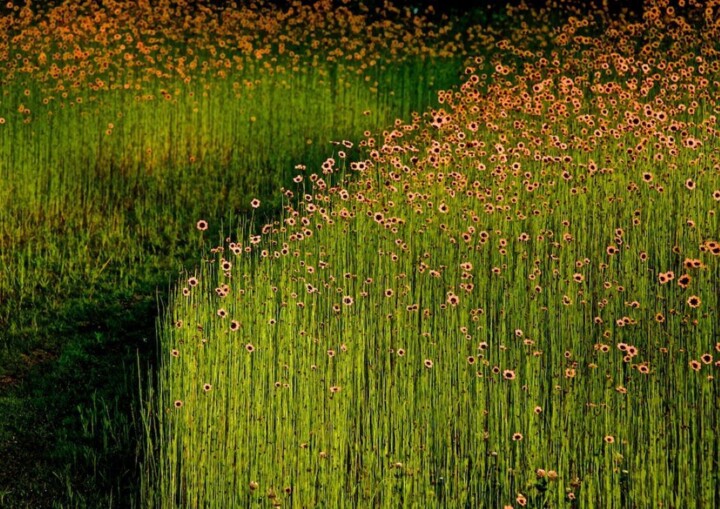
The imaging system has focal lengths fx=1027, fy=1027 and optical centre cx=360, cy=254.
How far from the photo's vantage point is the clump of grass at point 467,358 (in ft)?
14.9

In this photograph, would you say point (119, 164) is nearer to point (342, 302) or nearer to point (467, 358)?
point (342, 302)

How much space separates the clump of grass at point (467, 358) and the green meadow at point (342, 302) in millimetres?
26

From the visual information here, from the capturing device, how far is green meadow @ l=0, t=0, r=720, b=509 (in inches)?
184

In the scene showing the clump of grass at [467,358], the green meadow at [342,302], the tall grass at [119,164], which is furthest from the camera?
the tall grass at [119,164]

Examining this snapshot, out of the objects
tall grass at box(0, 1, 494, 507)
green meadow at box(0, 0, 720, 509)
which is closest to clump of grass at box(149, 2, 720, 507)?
green meadow at box(0, 0, 720, 509)

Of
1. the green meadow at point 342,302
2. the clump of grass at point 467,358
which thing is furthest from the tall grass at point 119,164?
the clump of grass at point 467,358

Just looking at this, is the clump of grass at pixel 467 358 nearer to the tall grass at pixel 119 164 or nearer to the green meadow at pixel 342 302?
the green meadow at pixel 342 302

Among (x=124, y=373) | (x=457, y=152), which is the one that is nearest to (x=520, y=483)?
(x=124, y=373)

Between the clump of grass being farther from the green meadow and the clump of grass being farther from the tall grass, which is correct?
the tall grass

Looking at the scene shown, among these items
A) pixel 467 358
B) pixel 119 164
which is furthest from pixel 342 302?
pixel 119 164

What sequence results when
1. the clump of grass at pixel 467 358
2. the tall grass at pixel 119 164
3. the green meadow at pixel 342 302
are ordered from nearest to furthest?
the clump of grass at pixel 467 358, the green meadow at pixel 342 302, the tall grass at pixel 119 164

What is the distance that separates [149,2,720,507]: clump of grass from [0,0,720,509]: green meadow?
26 mm

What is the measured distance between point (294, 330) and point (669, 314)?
2.05m

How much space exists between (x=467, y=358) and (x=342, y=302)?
1.16 m
